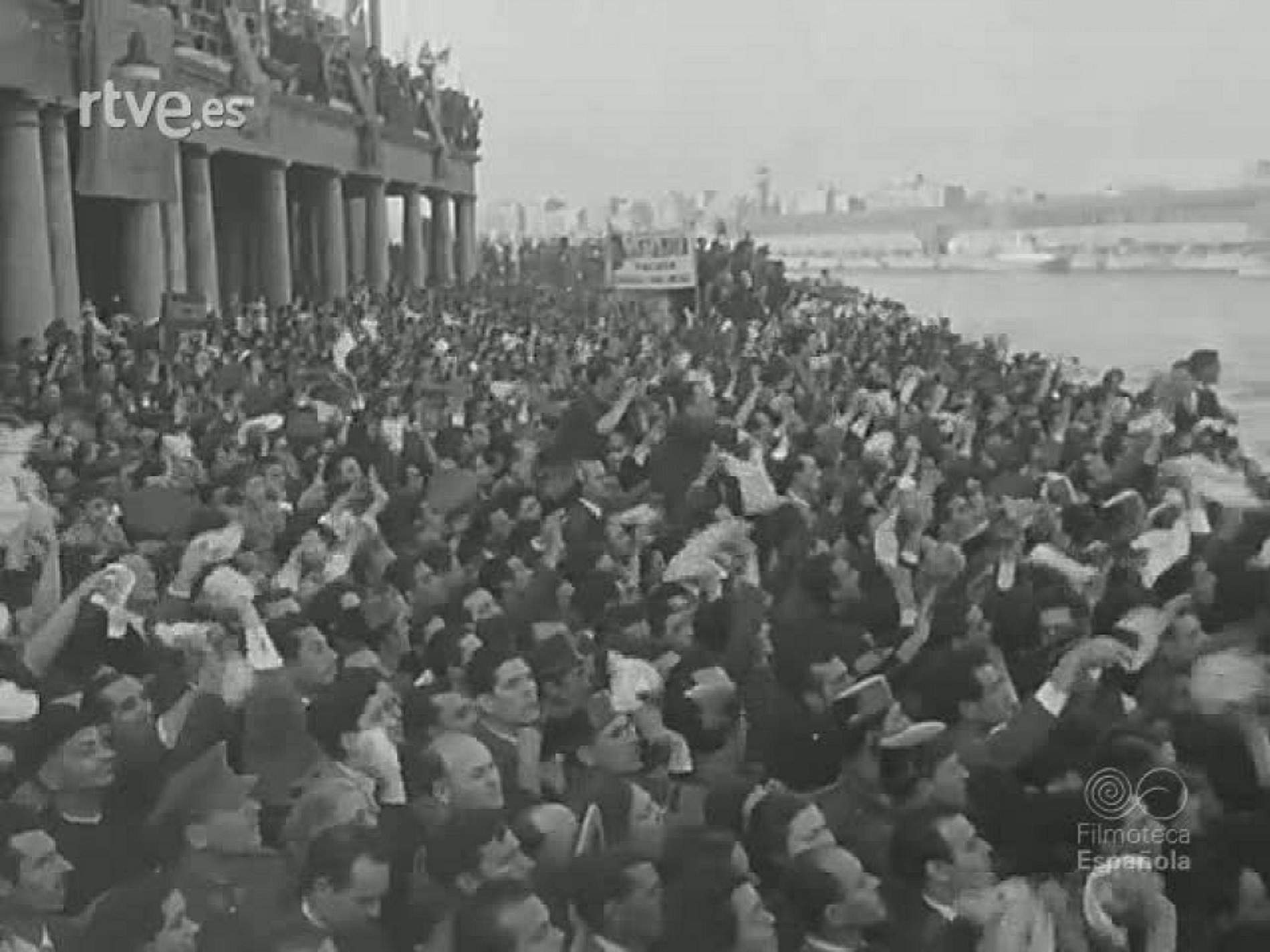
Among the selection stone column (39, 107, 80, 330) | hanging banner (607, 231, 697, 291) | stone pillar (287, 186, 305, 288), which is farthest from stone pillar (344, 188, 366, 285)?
stone column (39, 107, 80, 330)

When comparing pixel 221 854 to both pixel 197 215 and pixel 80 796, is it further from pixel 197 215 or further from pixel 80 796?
pixel 197 215

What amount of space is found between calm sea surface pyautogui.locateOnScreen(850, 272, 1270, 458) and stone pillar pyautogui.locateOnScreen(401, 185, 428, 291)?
1286 centimetres

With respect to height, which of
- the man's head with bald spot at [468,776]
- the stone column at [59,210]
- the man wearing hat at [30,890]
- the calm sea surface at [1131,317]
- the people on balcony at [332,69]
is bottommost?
the calm sea surface at [1131,317]

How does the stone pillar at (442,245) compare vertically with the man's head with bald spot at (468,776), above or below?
below

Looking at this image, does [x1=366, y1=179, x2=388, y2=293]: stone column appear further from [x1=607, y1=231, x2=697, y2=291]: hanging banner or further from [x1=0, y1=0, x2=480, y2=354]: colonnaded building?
[x1=607, y1=231, x2=697, y2=291]: hanging banner

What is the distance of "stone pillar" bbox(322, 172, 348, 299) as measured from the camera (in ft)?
125

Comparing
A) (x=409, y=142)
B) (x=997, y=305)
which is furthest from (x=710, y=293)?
(x=997, y=305)

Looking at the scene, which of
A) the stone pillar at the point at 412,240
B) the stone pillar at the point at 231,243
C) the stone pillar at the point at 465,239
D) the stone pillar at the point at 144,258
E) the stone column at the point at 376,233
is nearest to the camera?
the stone pillar at the point at 144,258

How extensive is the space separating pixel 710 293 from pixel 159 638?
24710 mm

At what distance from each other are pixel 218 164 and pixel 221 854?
31996mm

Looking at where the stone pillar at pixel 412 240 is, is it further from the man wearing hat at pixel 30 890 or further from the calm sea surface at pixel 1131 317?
the man wearing hat at pixel 30 890

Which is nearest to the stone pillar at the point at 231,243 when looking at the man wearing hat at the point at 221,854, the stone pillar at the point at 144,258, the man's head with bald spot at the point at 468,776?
the stone pillar at the point at 144,258

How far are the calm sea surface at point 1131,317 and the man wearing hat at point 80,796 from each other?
20845 mm

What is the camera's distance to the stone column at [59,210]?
22.2m
